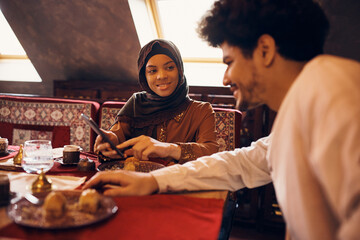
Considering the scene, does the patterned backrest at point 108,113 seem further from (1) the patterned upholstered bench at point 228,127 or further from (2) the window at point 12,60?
(2) the window at point 12,60

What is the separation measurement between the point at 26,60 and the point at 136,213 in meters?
5.00

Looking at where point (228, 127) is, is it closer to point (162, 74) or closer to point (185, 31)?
point (162, 74)

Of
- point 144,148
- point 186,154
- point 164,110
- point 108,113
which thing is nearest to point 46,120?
point 108,113

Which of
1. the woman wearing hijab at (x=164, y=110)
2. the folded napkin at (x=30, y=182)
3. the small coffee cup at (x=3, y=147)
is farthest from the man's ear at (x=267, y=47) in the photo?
the small coffee cup at (x=3, y=147)

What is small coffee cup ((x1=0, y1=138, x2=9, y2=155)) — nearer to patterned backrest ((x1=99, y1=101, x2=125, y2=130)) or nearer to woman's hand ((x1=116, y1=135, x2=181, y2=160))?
woman's hand ((x1=116, y1=135, x2=181, y2=160))

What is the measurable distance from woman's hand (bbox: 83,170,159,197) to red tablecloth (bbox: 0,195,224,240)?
37 millimetres

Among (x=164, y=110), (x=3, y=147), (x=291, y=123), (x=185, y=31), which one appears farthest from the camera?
(x=185, y=31)

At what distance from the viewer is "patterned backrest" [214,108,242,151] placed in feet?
8.81

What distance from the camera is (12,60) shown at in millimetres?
5242

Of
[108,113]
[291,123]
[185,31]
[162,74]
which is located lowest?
[108,113]

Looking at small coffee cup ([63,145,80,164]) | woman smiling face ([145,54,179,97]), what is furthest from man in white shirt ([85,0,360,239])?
woman smiling face ([145,54,179,97])

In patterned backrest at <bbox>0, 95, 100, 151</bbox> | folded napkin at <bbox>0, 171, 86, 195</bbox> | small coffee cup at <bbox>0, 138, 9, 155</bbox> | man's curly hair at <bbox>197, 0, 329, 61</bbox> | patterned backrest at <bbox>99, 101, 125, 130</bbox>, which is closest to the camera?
man's curly hair at <bbox>197, 0, 329, 61</bbox>

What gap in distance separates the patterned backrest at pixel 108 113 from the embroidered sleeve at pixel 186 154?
1.26m

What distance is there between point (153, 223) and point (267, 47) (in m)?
0.63
